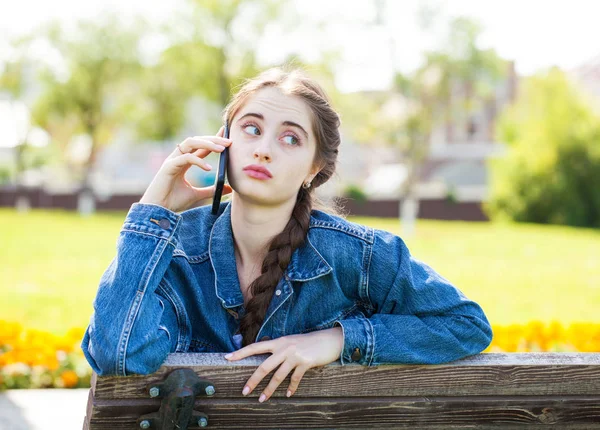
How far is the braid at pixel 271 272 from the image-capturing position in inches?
87.8

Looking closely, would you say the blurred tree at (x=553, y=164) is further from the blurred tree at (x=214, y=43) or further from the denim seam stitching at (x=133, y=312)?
the denim seam stitching at (x=133, y=312)

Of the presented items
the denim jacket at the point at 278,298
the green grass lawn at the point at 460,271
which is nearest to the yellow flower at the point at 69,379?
the green grass lawn at the point at 460,271

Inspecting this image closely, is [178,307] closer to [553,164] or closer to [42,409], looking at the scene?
[42,409]

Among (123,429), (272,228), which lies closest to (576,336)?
(272,228)

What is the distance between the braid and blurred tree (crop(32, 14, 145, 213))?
37.4 metres

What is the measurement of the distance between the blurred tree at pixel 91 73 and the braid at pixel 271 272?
37436 mm

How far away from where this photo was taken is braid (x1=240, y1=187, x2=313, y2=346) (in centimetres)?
223

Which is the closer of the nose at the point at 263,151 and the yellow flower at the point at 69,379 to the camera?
the nose at the point at 263,151

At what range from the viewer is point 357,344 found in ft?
6.39

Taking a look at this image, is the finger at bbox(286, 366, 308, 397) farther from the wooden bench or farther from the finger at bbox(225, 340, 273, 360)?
the finger at bbox(225, 340, 273, 360)

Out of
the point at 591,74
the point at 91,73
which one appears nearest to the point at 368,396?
the point at 91,73

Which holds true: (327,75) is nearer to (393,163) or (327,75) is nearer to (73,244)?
(393,163)

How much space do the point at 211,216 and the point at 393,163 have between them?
4733cm

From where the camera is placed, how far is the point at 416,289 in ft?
6.86
